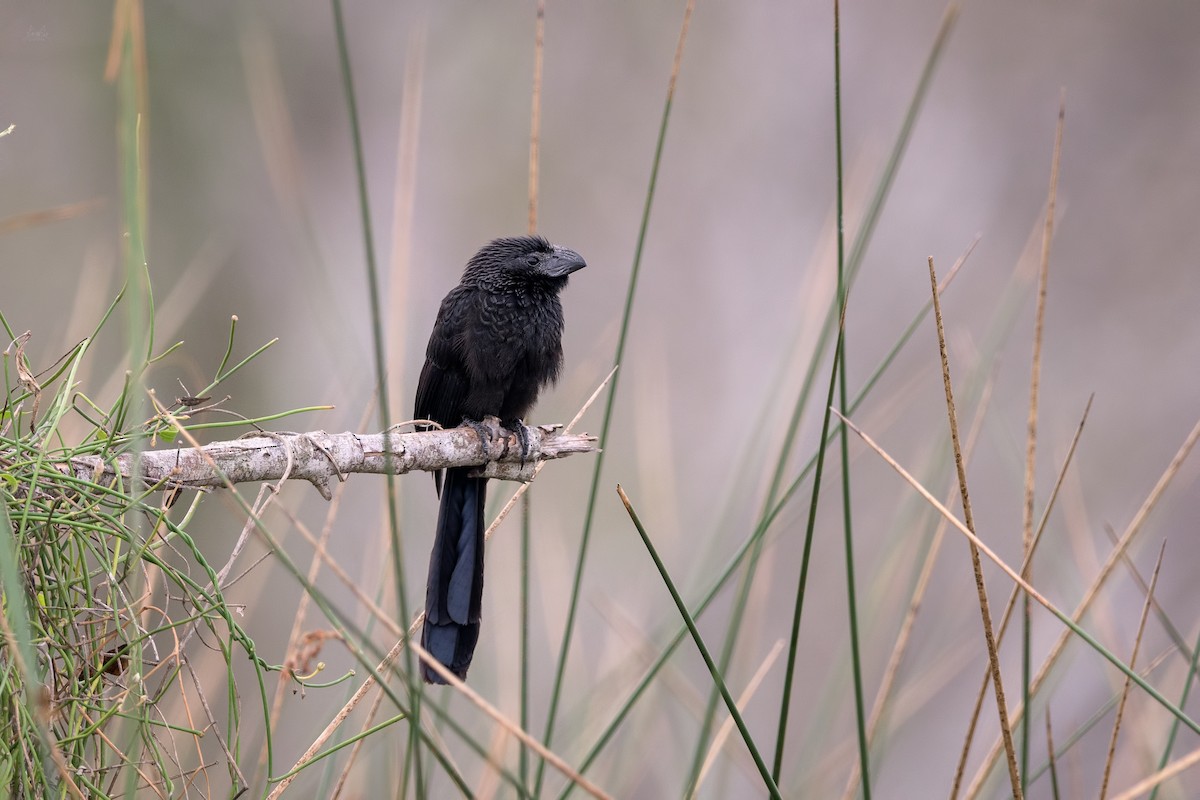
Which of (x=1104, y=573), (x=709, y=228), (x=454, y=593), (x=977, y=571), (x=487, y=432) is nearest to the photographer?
(x=977, y=571)

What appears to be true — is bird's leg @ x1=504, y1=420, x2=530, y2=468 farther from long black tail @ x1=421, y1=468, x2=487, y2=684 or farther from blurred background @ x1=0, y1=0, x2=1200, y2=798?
blurred background @ x1=0, y1=0, x2=1200, y2=798

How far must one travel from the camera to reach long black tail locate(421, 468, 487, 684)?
168cm

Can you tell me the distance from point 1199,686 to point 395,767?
2947 mm

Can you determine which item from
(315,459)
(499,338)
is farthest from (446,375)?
(315,459)

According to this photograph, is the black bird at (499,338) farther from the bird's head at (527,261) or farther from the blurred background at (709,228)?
the blurred background at (709,228)

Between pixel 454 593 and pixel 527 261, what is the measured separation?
2.96 ft

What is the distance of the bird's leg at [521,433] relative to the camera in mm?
1704

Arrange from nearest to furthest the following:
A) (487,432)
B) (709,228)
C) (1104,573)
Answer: (1104,573)
(487,432)
(709,228)

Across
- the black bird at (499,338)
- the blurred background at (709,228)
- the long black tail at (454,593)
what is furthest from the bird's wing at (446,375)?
the blurred background at (709,228)

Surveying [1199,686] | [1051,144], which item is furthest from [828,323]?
[1051,144]

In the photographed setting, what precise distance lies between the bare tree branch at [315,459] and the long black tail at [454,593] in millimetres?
154

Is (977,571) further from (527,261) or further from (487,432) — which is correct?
(527,261)

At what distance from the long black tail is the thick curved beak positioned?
676 mm

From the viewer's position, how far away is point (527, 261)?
91.1 inches
